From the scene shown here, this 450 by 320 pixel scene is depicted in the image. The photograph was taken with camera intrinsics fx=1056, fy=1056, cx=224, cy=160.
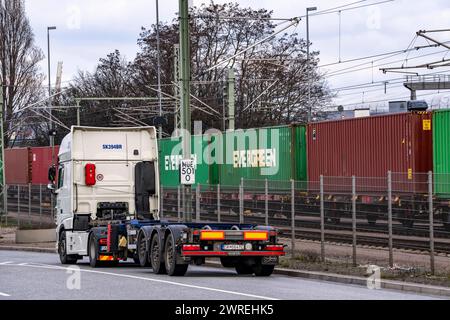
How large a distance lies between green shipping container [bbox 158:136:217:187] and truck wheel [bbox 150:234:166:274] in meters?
22.3

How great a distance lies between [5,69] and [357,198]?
5127 cm

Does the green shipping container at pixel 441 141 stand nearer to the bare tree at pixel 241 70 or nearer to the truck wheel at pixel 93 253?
the truck wheel at pixel 93 253

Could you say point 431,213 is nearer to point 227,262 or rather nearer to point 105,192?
point 227,262

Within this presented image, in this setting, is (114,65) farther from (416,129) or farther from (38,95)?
(416,129)

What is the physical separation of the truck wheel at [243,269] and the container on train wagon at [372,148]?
4667 millimetres

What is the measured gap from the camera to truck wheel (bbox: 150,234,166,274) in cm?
2141

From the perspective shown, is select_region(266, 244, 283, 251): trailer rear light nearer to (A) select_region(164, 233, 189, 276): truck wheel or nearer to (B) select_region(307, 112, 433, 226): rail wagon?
(A) select_region(164, 233, 189, 276): truck wheel

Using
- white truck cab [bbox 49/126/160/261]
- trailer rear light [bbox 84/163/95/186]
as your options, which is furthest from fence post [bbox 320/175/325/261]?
trailer rear light [bbox 84/163/95/186]

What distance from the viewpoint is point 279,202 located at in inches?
1052

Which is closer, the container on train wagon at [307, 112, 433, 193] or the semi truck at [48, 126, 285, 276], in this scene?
the semi truck at [48, 126, 285, 276]

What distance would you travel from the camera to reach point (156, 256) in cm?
2173

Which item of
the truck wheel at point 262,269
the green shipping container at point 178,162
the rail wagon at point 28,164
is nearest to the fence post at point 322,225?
the truck wheel at point 262,269
